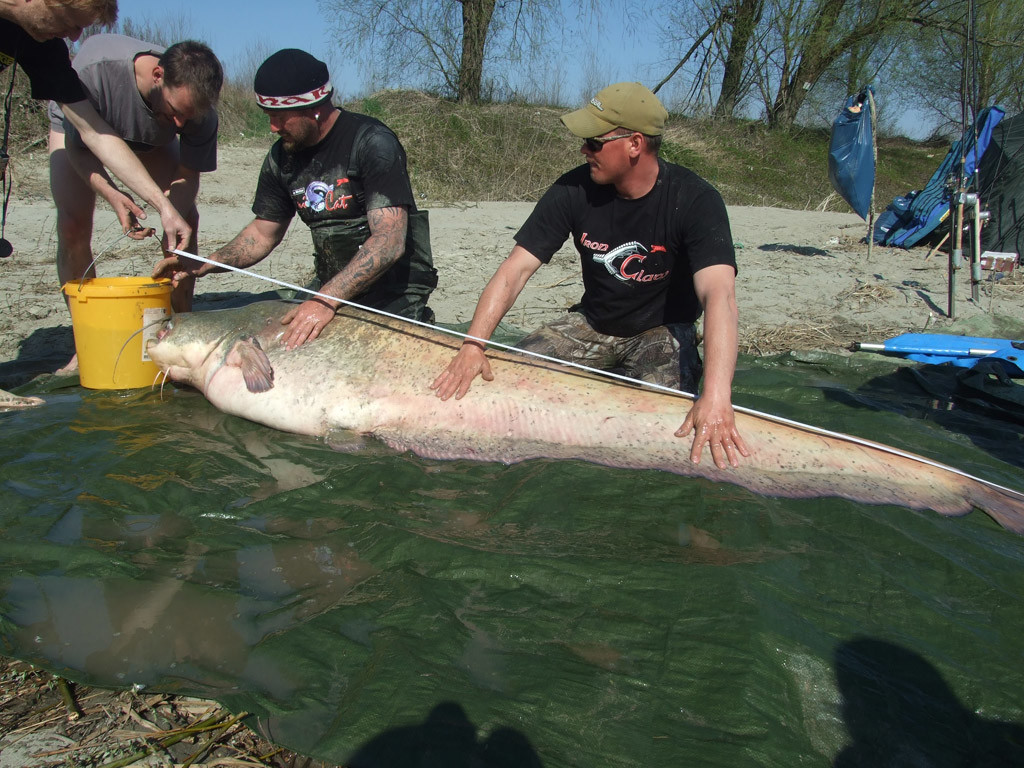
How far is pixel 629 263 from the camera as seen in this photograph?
369cm

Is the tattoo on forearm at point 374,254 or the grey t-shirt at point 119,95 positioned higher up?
the grey t-shirt at point 119,95

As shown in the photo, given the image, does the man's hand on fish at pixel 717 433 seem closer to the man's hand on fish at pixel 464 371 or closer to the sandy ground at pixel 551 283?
the man's hand on fish at pixel 464 371

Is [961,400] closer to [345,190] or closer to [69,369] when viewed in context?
[345,190]

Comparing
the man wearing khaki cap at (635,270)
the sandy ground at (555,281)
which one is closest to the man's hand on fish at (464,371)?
the man wearing khaki cap at (635,270)

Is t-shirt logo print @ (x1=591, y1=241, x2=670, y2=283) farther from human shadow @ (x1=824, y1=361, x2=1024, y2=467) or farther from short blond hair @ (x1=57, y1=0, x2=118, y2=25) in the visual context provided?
short blond hair @ (x1=57, y1=0, x2=118, y2=25)

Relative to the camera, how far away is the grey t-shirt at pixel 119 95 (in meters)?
4.03

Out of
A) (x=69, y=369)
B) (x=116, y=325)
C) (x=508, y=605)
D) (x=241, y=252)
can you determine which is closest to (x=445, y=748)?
(x=508, y=605)

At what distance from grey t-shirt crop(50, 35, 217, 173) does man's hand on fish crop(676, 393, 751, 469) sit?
131 inches

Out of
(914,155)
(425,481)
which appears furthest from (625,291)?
(914,155)

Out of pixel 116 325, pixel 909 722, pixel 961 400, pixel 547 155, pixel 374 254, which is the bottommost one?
pixel 909 722

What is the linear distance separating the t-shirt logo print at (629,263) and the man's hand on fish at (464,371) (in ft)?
2.79

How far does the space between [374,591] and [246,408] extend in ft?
5.48

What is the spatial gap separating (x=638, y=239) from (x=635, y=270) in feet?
0.55

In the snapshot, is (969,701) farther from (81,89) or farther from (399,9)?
(399,9)
